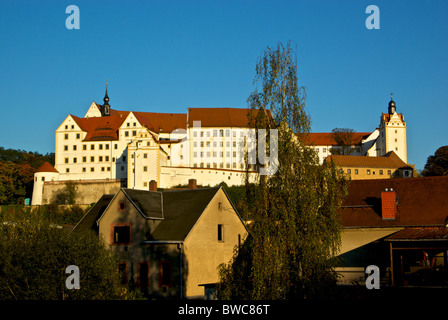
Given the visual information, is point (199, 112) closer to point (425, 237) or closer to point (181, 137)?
point (181, 137)

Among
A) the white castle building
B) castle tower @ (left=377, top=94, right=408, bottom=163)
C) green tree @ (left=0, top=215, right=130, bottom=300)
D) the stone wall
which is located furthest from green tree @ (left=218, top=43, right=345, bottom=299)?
castle tower @ (left=377, top=94, right=408, bottom=163)

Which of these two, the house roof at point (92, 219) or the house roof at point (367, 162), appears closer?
the house roof at point (92, 219)

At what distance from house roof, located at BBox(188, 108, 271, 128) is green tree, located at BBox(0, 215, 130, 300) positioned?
3089 inches

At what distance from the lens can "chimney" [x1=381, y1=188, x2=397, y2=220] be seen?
104ft

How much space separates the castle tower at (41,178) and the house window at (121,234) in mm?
57894

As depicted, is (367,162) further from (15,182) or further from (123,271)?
(123,271)

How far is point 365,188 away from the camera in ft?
115

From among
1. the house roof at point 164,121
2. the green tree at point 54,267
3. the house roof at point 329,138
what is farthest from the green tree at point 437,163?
the green tree at point 54,267

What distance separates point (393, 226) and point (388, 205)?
1.25 meters

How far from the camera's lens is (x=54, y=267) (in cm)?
2314

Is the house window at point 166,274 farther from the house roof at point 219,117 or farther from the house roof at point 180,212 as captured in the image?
the house roof at point 219,117

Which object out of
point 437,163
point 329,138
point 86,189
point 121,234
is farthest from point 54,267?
point 329,138

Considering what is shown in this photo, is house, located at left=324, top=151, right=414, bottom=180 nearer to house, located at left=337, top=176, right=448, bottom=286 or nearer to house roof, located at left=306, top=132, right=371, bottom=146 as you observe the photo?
house roof, located at left=306, top=132, right=371, bottom=146

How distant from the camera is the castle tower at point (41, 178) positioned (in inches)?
3396
